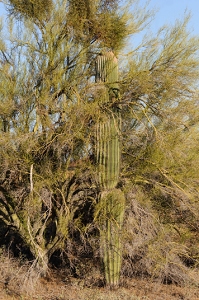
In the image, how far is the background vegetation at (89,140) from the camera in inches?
298

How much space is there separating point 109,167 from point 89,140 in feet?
2.06

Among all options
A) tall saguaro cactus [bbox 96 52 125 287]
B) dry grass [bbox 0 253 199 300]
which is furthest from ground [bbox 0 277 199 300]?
tall saguaro cactus [bbox 96 52 125 287]

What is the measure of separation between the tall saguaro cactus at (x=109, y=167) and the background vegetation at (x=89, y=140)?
0.36ft

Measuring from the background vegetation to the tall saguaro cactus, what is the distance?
0.36 ft

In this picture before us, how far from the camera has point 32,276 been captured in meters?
7.55

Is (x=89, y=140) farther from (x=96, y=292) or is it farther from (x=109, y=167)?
(x=96, y=292)

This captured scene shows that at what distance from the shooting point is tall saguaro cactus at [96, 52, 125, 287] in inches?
295

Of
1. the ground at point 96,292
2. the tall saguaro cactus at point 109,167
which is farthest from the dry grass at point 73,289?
the tall saguaro cactus at point 109,167

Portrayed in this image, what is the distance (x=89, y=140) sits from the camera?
764cm

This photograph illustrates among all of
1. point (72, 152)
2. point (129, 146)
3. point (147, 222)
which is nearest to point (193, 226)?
point (147, 222)

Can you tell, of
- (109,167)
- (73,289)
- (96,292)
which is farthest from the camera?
(109,167)

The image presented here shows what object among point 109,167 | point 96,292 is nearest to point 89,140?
point 109,167

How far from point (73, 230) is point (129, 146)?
2001 mm

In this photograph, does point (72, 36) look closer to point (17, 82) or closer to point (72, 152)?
point (17, 82)
